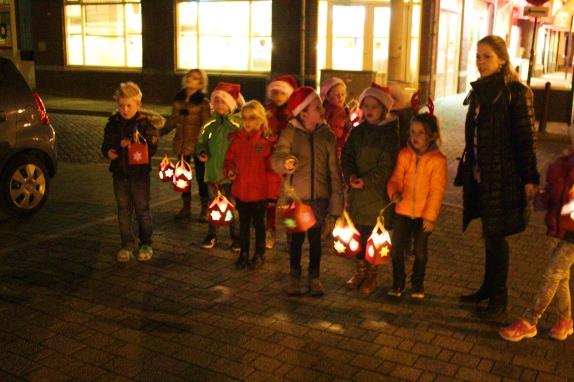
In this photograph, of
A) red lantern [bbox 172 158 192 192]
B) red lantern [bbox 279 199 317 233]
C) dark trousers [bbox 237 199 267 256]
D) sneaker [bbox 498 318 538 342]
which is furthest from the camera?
red lantern [bbox 172 158 192 192]

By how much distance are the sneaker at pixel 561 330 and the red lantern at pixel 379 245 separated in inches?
52.0

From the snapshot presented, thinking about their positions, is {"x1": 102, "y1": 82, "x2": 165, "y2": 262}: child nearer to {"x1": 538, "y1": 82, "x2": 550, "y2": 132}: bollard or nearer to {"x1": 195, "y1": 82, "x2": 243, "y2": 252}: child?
{"x1": 195, "y1": 82, "x2": 243, "y2": 252}: child

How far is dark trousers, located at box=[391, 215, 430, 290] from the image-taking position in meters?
5.47

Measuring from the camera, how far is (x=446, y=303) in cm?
550

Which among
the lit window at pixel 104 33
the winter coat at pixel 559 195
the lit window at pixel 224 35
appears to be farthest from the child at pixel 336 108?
the lit window at pixel 104 33

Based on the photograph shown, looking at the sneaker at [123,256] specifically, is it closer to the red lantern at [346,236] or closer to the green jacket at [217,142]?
the green jacket at [217,142]

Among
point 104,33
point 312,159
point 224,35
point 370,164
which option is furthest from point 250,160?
point 104,33

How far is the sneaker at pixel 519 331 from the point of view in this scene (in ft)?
15.8

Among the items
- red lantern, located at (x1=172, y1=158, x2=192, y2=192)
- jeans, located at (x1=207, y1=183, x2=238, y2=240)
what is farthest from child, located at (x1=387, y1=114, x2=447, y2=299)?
red lantern, located at (x1=172, y1=158, x2=192, y2=192)

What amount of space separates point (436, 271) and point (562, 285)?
62.0 inches

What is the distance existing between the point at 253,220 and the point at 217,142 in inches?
35.9

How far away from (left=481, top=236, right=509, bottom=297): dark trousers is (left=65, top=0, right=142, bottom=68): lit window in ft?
58.2

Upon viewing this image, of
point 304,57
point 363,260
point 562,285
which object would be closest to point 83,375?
point 363,260

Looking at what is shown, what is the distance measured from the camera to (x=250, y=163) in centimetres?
600
